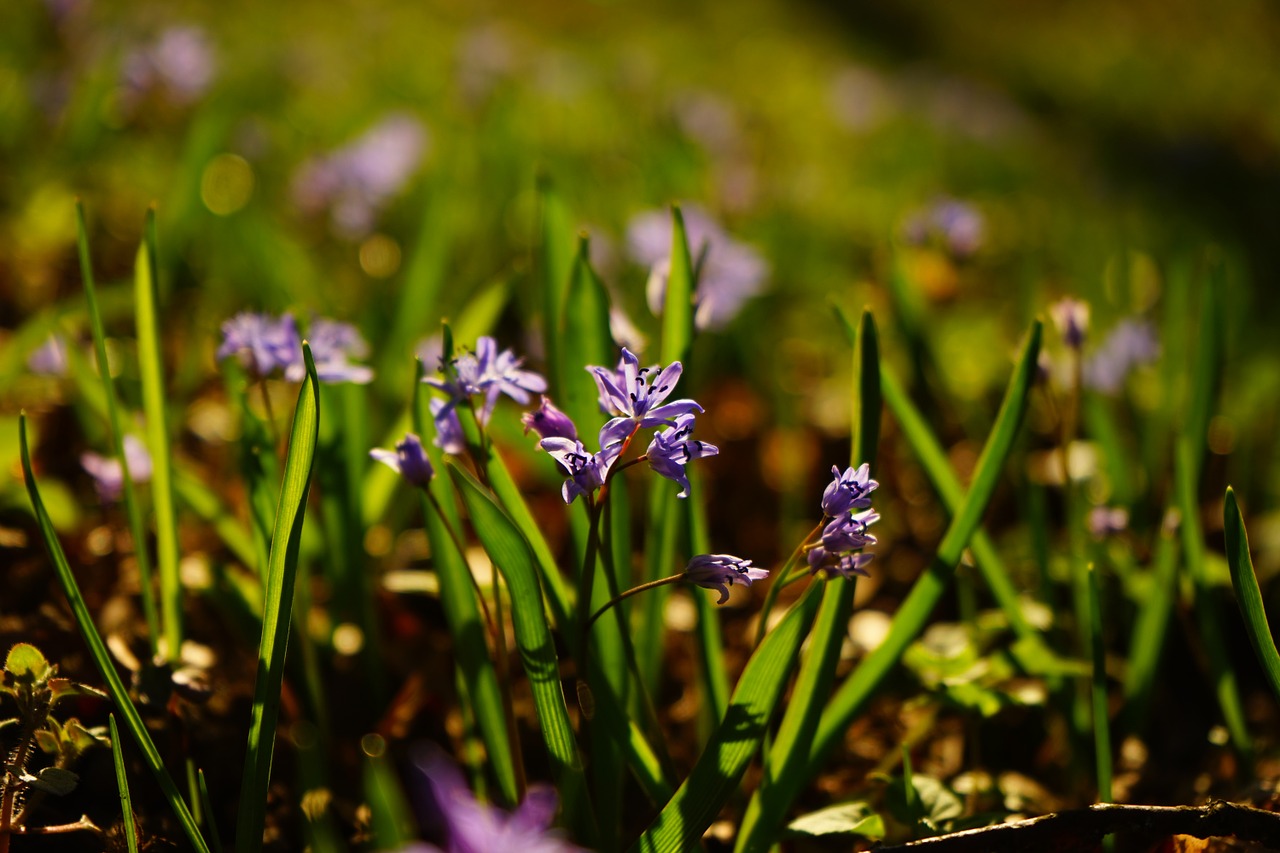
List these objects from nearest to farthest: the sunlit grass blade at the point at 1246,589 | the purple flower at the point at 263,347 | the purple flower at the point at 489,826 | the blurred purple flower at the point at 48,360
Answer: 1. the purple flower at the point at 489,826
2. the sunlit grass blade at the point at 1246,589
3. the purple flower at the point at 263,347
4. the blurred purple flower at the point at 48,360

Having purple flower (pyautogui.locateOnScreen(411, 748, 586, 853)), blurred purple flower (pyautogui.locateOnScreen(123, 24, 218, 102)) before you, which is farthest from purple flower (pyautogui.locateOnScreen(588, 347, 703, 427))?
blurred purple flower (pyautogui.locateOnScreen(123, 24, 218, 102))

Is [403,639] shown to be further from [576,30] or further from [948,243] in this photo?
[576,30]

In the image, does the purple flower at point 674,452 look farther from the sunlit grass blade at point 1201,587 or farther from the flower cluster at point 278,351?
the sunlit grass blade at point 1201,587

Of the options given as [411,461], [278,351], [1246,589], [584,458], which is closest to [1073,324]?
[1246,589]

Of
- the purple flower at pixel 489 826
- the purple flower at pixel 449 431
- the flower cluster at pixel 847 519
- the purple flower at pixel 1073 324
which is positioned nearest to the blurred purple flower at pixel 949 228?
the purple flower at pixel 1073 324

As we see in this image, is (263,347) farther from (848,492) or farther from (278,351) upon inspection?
(848,492)

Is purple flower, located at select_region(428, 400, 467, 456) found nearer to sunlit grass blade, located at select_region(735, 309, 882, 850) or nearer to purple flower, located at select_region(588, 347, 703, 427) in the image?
purple flower, located at select_region(588, 347, 703, 427)

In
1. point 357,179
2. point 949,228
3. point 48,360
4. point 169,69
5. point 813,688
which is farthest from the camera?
point 169,69
